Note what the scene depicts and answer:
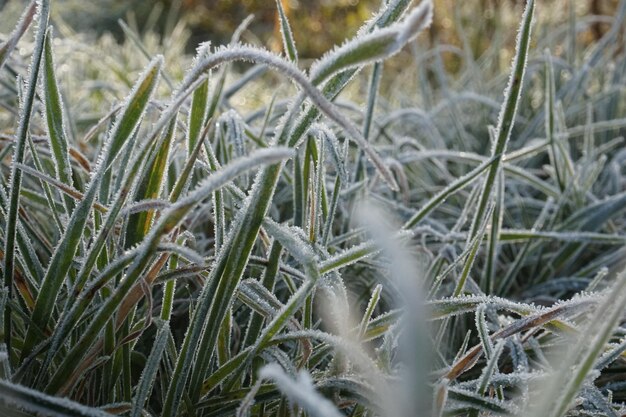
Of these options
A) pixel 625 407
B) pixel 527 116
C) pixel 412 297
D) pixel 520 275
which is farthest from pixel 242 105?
pixel 412 297

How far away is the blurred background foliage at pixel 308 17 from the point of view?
329 centimetres

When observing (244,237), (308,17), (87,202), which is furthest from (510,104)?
(308,17)

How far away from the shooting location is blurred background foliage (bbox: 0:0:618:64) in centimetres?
329

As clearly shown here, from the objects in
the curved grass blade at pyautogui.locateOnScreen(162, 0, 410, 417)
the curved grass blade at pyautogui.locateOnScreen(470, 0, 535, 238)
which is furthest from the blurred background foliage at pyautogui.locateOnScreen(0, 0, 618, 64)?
A: the curved grass blade at pyautogui.locateOnScreen(162, 0, 410, 417)

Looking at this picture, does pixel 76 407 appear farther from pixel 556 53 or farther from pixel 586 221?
pixel 556 53

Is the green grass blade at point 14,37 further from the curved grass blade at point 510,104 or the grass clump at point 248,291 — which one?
the curved grass blade at point 510,104

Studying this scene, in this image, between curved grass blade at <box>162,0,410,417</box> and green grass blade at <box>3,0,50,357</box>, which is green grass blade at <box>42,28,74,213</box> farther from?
curved grass blade at <box>162,0,410,417</box>

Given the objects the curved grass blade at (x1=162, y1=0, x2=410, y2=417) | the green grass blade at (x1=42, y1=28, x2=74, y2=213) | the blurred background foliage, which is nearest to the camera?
the curved grass blade at (x1=162, y1=0, x2=410, y2=417)

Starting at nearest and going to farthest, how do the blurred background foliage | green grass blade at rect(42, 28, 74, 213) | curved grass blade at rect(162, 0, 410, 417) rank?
curved grass blade at rect(162, 0, 410, 417)
green grass blade at rect(42, 28, 74, 213)
the blurred background foliage

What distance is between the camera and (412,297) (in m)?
0.45

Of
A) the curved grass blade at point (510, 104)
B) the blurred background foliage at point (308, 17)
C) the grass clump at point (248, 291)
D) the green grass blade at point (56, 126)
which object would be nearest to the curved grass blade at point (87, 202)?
the grass clump at point (248, 291)

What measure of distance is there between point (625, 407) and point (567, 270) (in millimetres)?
603

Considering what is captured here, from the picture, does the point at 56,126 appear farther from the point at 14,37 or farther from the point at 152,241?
the point at 152,241

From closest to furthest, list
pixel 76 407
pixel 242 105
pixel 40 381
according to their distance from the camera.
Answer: pixel 76 407 < pixel 40 381 < pixel 242 105
